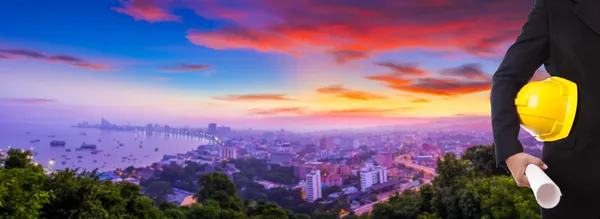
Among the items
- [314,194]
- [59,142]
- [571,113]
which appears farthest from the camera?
[314,194]

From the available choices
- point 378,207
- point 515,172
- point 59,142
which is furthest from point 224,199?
point 515,172

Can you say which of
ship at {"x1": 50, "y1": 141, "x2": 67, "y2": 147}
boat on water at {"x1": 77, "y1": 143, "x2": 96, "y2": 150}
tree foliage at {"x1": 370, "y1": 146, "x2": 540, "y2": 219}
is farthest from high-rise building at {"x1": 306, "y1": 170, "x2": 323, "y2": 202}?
ship at {"x1": 50, "y1": 141, "x2": 67, "y2": 147}

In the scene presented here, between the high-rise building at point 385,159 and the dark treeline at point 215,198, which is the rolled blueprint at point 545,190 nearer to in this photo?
the dark treeline at point 215,198

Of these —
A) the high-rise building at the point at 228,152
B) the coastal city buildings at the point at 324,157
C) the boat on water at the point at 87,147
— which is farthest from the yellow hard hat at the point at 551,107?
the high-rise building at the point at 228,152

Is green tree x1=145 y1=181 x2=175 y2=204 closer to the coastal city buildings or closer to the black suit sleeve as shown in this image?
the coastal city buildings

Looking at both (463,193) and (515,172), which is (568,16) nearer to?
(515,172)

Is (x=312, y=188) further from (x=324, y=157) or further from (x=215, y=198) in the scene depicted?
(x=215, y=198)
